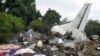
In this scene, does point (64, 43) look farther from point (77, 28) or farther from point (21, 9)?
point (21, 9)

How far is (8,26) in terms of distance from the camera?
59.6m

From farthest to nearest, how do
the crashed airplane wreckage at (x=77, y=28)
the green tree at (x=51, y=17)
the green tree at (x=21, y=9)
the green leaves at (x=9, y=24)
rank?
the green tree at (x=51, y=17)
the green tree at (x=21, y=9)
the green leaves at (x=9, y=24)
the crashed airplane wreckage at (x=77, y=28)

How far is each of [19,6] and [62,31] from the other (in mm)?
33895

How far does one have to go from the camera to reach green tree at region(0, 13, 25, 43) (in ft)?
174

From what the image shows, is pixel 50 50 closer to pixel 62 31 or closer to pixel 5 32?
pixel 62 31

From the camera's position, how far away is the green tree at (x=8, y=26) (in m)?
52.9

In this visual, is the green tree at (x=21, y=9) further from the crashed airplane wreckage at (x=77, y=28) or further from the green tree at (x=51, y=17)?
the crashed airplane wreckage at (x=77, y=28)

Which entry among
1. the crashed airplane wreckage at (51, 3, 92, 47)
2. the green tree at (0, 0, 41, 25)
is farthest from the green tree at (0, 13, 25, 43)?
the crashed airplane wreckage at (51, 3, 92, 47)

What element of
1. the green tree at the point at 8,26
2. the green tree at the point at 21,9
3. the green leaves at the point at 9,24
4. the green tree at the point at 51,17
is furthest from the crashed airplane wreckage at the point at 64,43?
the green tree at the point at 51,17

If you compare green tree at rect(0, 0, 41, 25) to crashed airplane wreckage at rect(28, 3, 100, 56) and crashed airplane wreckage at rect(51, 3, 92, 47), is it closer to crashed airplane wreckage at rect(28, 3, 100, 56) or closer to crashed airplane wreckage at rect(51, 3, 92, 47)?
crashed airplane wreckage at rect(51, 3, 92, 47)

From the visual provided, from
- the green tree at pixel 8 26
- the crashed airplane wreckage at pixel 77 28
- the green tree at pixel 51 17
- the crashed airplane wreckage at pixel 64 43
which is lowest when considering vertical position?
the crashed airplane wreckage at pixel 64 43

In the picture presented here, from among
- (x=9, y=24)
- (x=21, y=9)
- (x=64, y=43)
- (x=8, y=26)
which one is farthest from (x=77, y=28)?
(x=21, y=9)

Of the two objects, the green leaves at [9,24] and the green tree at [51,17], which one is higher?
the green tree at [51,17]

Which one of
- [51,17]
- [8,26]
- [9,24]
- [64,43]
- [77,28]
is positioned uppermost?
[51,17]
